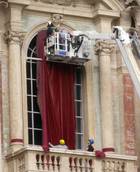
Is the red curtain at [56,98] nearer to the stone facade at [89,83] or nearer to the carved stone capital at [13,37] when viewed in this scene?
the stone facade at [89,83]

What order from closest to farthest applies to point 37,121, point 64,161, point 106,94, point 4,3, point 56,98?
point 64,161
point 4,3
point 37,121
point 56,98
point 106,94

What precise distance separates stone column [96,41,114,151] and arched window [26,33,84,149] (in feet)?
2.28

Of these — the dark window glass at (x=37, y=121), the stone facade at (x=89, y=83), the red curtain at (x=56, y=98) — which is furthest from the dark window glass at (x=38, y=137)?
the stone facade at (x=89, y=83)

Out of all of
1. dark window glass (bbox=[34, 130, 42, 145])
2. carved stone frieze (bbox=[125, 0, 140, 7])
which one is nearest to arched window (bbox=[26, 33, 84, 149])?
dark window glass (bbox=[34, 130, 42, 145])

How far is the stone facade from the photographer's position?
38469 mm

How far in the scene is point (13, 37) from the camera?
129ft

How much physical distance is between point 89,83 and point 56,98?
4.07 feet

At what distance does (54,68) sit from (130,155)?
3340 mm

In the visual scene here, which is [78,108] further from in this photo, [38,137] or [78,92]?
[38,137]

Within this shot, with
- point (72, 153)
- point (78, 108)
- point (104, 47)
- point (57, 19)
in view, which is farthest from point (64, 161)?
point (57, 19)

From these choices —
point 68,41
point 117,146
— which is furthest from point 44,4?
point 117,146

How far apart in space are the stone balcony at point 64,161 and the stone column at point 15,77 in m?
0.68

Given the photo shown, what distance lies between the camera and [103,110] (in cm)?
3994

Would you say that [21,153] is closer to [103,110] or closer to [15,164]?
[15,164]
